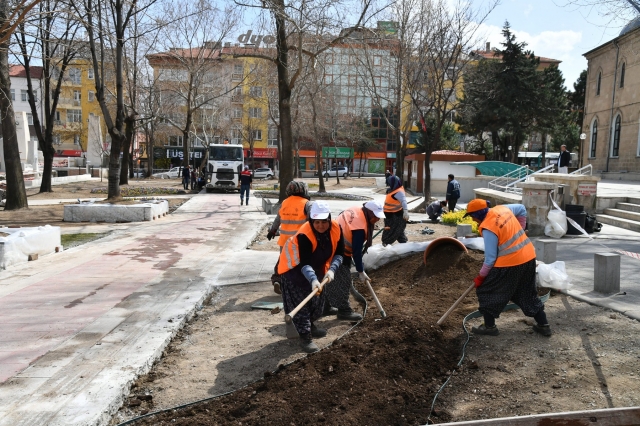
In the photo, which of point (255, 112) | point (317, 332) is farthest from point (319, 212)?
point (255, 112)

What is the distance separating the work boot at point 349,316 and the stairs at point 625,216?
34.6ft

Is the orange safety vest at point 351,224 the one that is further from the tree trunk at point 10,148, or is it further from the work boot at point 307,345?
the tree trunk at point 10,148

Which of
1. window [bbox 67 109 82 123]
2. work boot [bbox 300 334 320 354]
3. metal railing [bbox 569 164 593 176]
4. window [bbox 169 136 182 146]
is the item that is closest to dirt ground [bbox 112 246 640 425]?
work boot [bbox 300 334 320 354]

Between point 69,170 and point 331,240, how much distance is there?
137 feet

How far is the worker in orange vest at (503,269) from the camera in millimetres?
4957

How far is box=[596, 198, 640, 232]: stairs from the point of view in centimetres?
1361

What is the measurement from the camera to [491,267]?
504cm

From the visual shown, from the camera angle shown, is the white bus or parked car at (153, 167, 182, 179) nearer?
the white bus

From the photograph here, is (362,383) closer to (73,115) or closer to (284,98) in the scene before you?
(284,98)

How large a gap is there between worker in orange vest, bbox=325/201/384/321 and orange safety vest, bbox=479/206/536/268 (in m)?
1.17

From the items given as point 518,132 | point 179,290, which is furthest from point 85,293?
point 518,132

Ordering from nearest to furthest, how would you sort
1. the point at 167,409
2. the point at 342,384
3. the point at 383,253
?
the point at 167,409 → the point at 342,384 → the point at 383,253

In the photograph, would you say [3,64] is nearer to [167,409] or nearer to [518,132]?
[167,409]

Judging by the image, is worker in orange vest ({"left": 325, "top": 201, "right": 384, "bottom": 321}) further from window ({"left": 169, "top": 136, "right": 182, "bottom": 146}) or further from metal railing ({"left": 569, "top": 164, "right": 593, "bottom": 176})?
window ({"left": 169, "top": 136, "right": 182, "bottom": 146})
